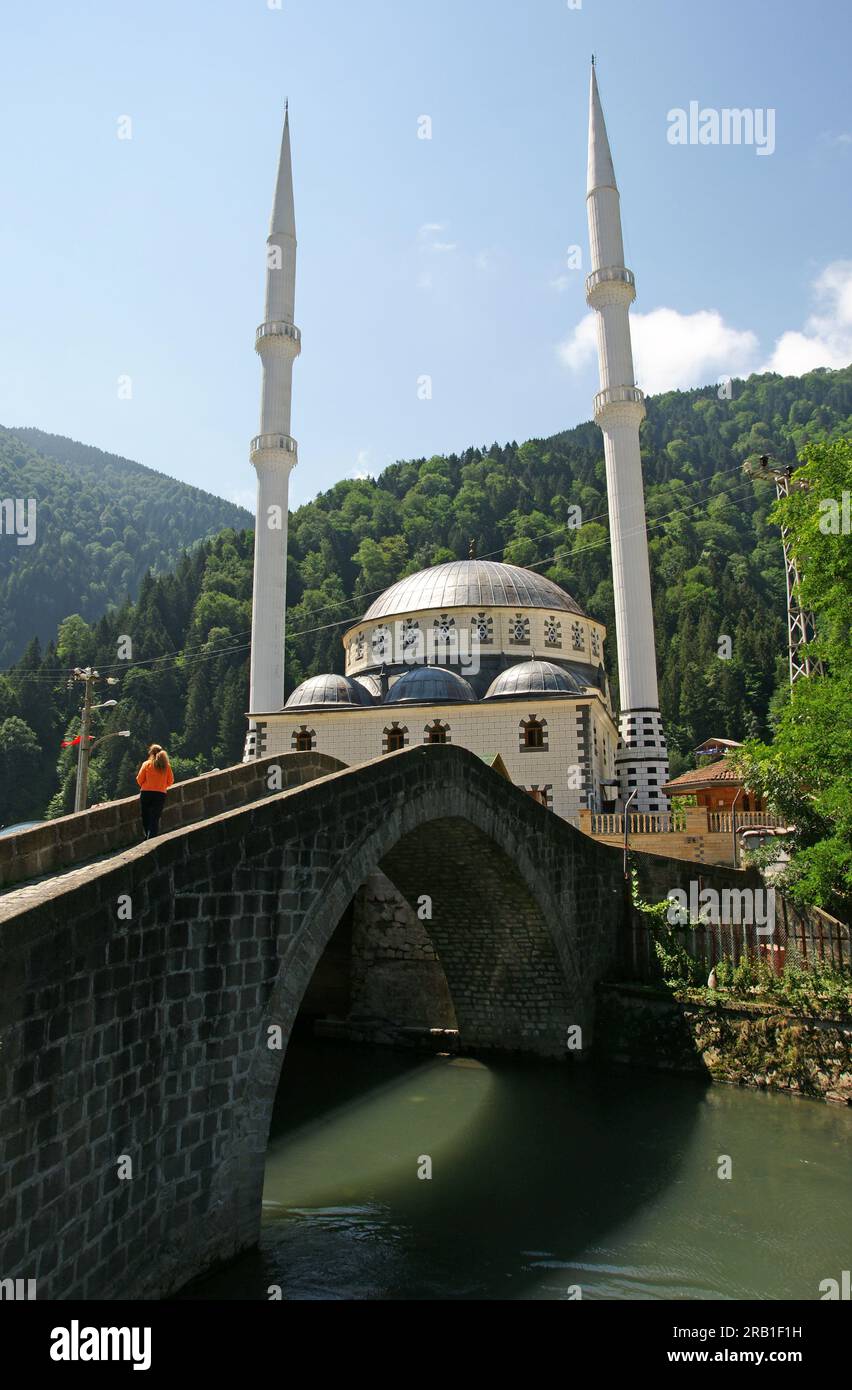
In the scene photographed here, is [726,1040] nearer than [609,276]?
Yes

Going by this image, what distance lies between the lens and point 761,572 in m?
95.9

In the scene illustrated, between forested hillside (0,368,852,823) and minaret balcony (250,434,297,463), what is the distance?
3856 centimetres

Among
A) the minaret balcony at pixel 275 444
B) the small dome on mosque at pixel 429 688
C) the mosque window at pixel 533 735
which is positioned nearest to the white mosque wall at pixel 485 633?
the small dome on mosque at pixel 429 688

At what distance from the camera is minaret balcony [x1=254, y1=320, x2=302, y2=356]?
3959 centimetres

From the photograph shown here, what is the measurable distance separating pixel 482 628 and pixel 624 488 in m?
7.91

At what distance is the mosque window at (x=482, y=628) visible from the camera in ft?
129

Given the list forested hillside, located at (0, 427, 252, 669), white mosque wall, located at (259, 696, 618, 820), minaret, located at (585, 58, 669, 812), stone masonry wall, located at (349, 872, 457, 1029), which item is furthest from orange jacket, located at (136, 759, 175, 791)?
forested hillside, located at (0, 427, 252, 669)

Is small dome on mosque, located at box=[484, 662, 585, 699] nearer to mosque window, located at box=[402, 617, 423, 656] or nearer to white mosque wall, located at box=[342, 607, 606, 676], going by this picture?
white mosque wall, located at box=[342, 607, 606, 676]

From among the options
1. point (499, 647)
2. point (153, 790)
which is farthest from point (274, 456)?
point (153, 790)

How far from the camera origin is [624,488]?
37781 mm

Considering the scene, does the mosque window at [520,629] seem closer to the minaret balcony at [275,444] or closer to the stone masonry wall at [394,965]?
the minaret balcony at [275,444]

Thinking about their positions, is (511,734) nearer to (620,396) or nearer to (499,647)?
(499,647)
